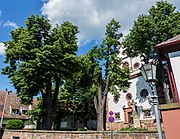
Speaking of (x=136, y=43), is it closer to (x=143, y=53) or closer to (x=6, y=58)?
(x=143, y=53)

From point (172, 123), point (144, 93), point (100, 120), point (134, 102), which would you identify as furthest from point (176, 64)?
point (144, 93)

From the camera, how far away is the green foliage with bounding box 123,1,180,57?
2244cm

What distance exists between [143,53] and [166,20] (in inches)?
208

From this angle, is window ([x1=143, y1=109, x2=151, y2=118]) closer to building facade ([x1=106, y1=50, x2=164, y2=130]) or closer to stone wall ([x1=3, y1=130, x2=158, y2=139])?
building facade ([x1=106, y1=50, x2=164, y2=130])

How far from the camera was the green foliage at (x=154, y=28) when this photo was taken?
2244 cm

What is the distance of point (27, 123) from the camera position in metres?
36.9

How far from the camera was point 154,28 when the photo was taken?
2322cm

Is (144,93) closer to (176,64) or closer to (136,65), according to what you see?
(136,65)

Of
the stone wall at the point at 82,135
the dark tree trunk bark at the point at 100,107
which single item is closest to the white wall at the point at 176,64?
the stone wall at the point at 82,135

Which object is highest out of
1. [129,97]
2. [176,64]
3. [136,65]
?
[136,65]

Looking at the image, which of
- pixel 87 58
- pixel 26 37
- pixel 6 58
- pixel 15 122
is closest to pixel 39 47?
pixel 26 37

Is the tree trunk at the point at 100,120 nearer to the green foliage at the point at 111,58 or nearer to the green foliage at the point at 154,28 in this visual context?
the green foliage at the point at 111,58

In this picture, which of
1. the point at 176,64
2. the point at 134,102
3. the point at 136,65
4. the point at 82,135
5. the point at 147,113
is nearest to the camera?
the point at 176,64

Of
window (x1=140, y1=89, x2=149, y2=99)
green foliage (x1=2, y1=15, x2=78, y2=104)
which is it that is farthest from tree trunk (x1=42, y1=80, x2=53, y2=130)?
window (x1=140, y1=89, x2=149, y2=99)
